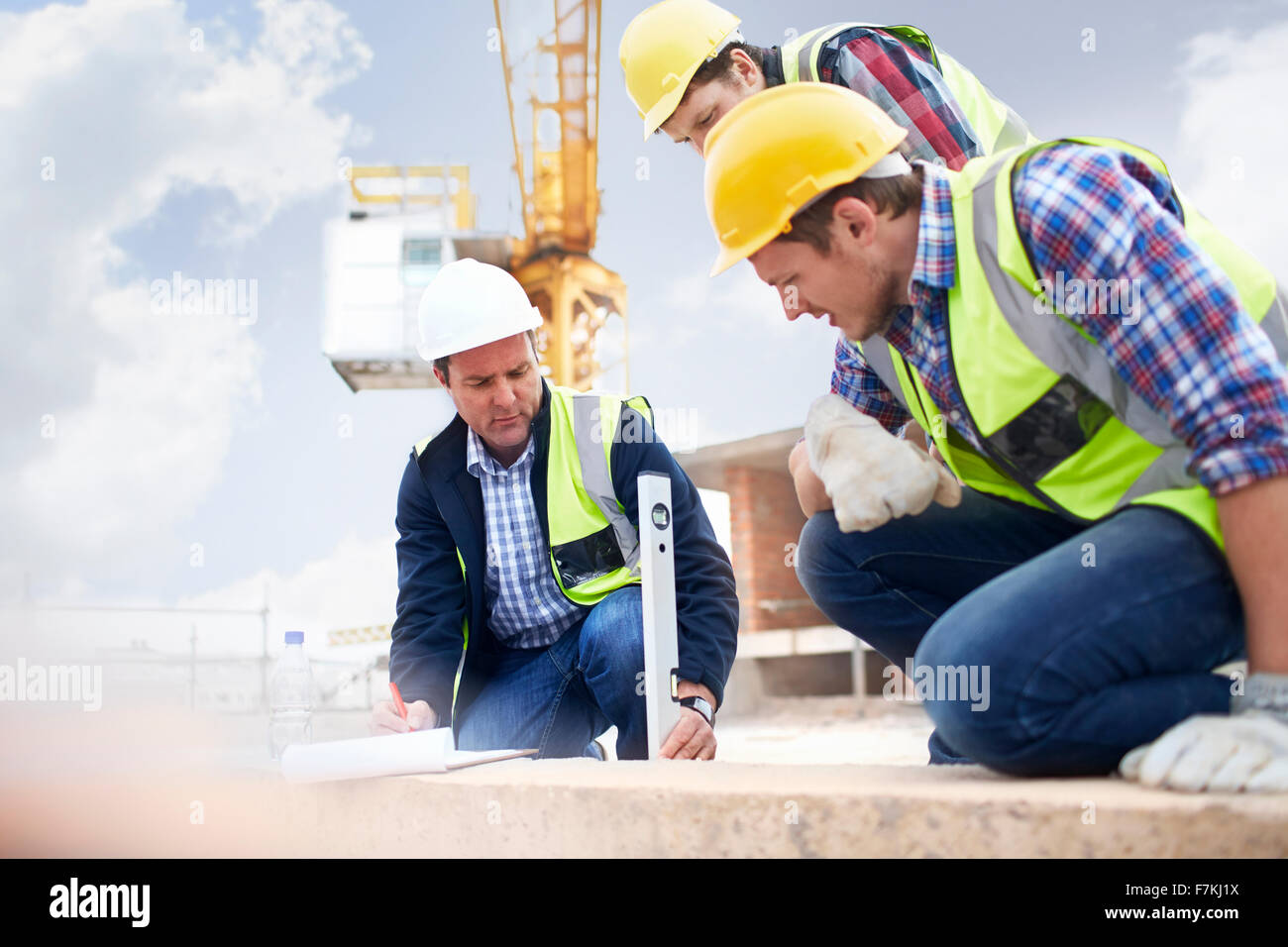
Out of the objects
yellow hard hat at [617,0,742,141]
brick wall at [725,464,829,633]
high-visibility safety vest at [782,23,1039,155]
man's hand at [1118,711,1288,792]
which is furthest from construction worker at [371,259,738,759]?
brick wall at [725,464,829,633]

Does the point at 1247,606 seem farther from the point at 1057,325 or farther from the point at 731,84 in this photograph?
the point at 731,84

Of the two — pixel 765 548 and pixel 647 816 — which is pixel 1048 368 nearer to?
pixel 647 816

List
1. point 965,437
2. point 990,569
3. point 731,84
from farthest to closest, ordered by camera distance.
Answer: point 731,84 → point 990,569 → point 965,437

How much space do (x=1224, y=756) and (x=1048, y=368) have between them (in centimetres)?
64

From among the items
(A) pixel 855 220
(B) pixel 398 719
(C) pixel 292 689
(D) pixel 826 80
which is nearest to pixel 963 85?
(D) pixel 826 80

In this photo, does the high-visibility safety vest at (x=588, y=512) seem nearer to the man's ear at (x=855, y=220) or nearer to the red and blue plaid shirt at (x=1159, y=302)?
the man's ear at (x=855, y=220)

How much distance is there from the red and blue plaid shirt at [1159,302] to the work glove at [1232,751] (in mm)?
297

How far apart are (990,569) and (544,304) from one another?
16.4 m

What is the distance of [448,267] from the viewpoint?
301 cm

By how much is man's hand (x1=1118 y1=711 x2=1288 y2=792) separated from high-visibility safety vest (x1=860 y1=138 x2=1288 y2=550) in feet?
1.10

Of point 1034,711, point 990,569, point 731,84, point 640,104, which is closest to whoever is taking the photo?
point 1034,711

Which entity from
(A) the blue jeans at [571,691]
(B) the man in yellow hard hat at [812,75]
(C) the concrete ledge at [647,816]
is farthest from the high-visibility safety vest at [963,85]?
(C) the concrete ledge at [647,816]

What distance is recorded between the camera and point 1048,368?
1.66 metres
